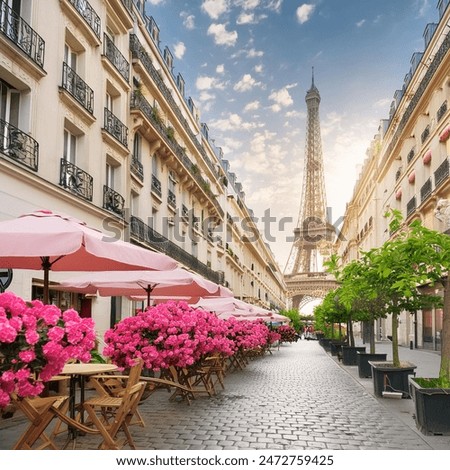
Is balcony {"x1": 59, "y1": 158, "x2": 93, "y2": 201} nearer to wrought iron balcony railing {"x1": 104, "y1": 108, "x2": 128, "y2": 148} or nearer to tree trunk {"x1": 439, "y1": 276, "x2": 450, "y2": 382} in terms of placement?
wrought iron balcony railing {"x1": 104, "y1": 108, "x2": 128, "y2": 148}

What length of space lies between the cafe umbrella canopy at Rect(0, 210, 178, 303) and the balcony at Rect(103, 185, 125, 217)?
928 centimetres

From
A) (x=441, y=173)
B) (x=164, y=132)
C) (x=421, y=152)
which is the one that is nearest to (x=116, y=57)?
(x=164, y=132)

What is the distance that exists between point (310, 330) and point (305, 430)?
84.4 metres

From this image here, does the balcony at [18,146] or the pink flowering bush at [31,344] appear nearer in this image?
the pink flowering bush at [31,344]

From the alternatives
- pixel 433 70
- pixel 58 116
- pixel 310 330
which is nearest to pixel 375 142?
pixel 433 70

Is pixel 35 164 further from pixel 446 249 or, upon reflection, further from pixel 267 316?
pixel 267 316

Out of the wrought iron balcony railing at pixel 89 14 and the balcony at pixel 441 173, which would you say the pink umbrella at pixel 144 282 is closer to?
the wrought iron balcony railing at pixel 89 14

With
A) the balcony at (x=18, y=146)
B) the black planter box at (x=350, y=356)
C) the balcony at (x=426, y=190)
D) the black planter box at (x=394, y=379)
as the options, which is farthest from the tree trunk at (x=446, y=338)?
the balcony at (x=426, y=190)

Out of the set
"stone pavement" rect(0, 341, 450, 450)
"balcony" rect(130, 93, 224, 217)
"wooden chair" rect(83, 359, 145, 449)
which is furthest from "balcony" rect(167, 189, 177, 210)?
"wooden chair" rect(83, 359, 145, 449)

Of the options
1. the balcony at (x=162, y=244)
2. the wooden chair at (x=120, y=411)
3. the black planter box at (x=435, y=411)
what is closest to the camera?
the wooden chair at (x=120, y=411)

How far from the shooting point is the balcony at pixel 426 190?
2519 cm

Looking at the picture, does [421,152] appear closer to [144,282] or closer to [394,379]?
[394,379]

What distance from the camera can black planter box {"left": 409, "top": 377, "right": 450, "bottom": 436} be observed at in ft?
21.9

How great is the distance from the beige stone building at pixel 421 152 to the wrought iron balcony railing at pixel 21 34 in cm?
935
